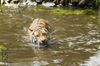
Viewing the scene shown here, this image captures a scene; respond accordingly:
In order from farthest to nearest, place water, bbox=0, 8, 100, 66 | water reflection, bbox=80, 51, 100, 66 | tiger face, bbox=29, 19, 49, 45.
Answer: tiger face, bbox=29, 19, 49, 45 → water, bbox=0, 8, 100, 66 → water reflection, bbox=80, 51, 100, 66

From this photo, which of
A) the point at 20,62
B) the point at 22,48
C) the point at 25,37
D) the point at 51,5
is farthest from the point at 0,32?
the point at 51,5

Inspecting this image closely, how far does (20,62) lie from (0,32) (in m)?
4.83

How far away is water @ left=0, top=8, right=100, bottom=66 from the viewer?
11666mm

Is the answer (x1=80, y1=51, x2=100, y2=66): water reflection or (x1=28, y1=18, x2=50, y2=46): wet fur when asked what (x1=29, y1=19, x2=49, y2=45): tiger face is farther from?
(x1=80, y1=51, x2=100, y2=66): water reflection

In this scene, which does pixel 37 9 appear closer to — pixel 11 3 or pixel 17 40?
pixel 11 3

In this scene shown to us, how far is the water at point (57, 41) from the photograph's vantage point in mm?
11666

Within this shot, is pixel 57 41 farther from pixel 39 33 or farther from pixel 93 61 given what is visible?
pixel 93 61

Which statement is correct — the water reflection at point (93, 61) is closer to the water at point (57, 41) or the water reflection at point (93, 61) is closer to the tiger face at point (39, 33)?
the water at point (57, 41)

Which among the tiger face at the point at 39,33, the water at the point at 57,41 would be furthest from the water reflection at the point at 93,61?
the tiger face at the point at 39,33

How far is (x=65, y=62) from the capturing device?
11.5 metres

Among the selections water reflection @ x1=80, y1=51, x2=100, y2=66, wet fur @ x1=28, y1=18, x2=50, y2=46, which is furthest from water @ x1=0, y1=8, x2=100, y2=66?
wet fur @ x1=28, y1=18, x2=50, y2=46

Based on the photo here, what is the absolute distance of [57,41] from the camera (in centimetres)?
1427

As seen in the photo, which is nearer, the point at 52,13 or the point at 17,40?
the point at 17,40

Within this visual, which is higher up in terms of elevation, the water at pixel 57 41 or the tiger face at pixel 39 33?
the tiger face at pixel 39 33
